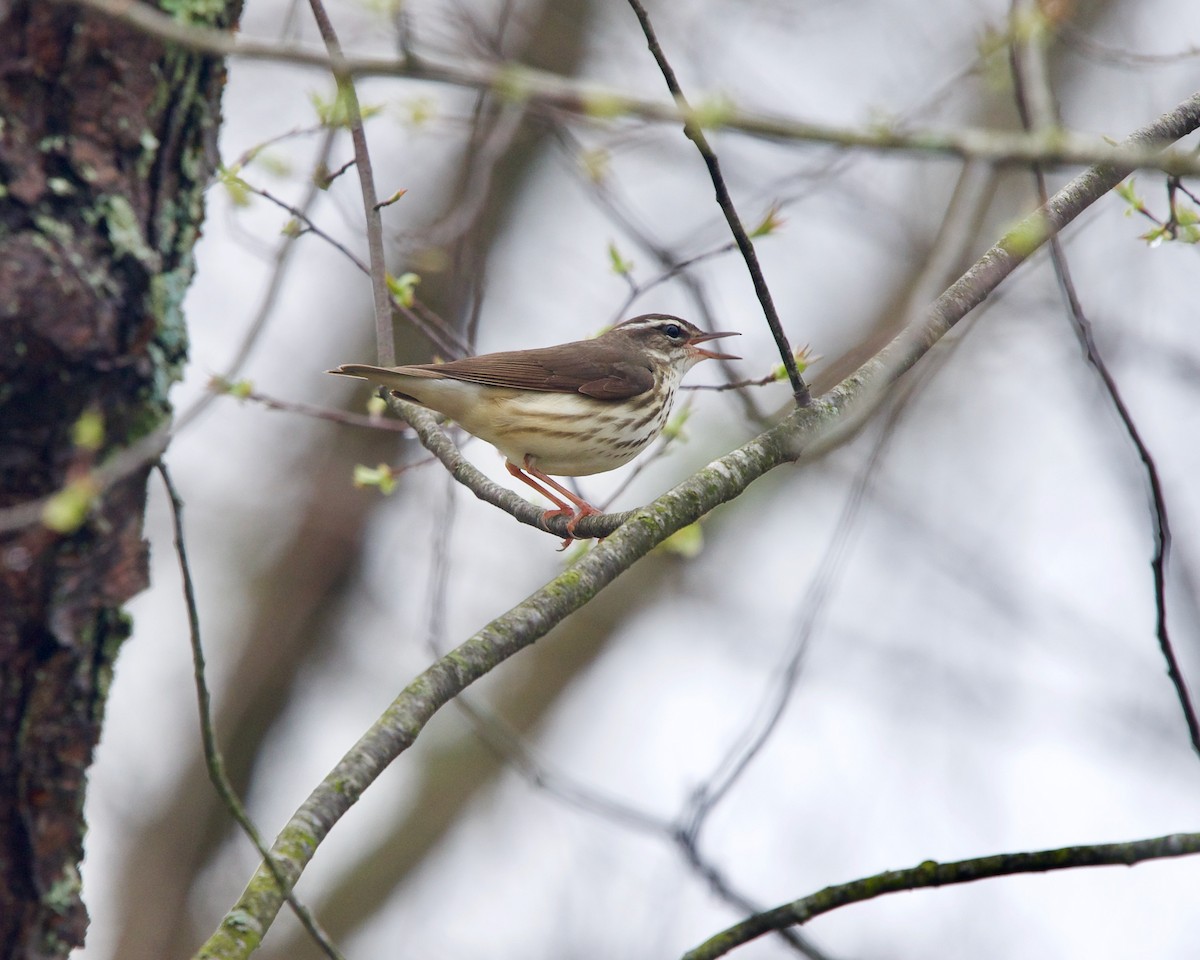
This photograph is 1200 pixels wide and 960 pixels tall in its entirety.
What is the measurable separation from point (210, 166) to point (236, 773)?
8.17 metres

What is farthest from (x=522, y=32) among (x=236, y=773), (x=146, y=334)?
(x=146, y=334)

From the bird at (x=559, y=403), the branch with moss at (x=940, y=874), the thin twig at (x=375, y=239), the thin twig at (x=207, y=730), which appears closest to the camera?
the thin twig at (x=207, y=730)

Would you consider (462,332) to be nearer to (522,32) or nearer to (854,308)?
(522,32)

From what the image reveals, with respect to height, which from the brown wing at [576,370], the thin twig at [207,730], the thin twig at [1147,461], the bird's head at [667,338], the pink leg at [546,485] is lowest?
the thin twig at [207,730]

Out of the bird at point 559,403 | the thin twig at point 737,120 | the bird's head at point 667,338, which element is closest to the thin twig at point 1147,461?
the thin twig at point 737,120

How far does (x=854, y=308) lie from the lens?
12.4 m

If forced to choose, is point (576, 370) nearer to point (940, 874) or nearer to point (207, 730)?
point (940, 874)

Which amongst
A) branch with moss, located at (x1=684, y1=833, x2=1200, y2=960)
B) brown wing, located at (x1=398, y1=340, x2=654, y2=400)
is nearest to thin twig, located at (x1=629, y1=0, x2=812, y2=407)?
branch with moss, located at (x1=684, y1=833, x2=1200, y2=960)

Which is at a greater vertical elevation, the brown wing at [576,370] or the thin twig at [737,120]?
the brown wing at [576,370]

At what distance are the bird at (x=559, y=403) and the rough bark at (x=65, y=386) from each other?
2285mm

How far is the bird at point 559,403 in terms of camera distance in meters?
5.64

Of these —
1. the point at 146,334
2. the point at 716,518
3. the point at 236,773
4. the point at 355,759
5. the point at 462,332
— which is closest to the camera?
the point at 355,759

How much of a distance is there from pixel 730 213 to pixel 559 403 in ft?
9.78

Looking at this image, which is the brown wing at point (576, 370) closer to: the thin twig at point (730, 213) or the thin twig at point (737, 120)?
the thin twig at point (730, 213)
